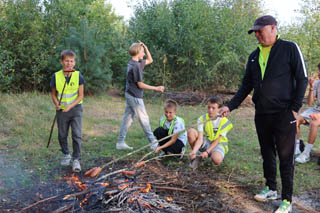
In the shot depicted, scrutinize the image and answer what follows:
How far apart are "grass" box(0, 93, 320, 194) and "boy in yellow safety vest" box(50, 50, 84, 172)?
0.53m

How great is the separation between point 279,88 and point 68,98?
3001mm

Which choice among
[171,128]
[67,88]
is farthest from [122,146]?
[67,88]

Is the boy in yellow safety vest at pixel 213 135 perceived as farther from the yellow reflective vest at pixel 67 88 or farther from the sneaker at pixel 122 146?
the yellow reflective vest at pixel 67 88

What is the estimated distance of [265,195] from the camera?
402cm

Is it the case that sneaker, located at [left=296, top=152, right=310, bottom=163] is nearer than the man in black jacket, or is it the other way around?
the man in black jacket

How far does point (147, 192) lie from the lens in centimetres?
368

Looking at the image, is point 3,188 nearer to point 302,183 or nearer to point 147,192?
point 147,192

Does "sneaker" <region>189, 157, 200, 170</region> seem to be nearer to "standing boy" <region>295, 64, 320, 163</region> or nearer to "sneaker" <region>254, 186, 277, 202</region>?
"sneaker" <region>254, 186, 277, 202</region>

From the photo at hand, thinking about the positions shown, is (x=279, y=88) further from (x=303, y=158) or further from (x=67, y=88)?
(x=67, y=88)

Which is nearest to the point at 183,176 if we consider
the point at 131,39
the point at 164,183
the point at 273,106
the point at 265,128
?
the point at 164,183

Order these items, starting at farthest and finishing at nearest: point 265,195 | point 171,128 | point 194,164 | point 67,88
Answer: point 171,128 < point 194,164 < point 67,88 < point 265,195

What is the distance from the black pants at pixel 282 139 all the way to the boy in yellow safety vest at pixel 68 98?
2679 millimetres

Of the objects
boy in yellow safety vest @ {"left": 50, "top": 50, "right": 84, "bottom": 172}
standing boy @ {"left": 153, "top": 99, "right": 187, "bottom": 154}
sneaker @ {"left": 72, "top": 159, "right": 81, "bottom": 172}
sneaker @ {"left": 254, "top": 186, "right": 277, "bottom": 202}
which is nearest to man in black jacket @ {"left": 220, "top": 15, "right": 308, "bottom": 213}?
sneaker @ {"left": 254, "top": 186, "right": 277, "bottom": 202}

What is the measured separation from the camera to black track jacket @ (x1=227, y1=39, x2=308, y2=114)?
11.2ft
